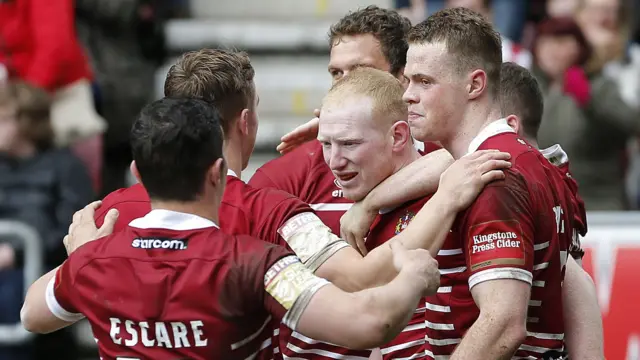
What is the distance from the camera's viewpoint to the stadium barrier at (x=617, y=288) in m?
6.88

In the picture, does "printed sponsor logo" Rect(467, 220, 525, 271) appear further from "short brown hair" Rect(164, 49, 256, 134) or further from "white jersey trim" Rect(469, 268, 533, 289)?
"short brown hair" Rect(164, 49, 256, 134)

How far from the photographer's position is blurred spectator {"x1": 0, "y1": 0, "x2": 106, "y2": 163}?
338 inches

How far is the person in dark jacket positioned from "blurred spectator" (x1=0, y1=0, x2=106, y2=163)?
0.14 m

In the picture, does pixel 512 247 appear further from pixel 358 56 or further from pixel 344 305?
pixel 358 56

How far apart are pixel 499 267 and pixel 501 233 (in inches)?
4.5

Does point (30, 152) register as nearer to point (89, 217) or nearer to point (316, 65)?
point (316, 65)

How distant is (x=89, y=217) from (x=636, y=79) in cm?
627

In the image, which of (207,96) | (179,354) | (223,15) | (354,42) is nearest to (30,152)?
(223,15)

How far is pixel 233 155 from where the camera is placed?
4.27m

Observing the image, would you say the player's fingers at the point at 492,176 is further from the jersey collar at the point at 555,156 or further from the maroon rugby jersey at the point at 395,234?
the jersey collar at the point at 555,156

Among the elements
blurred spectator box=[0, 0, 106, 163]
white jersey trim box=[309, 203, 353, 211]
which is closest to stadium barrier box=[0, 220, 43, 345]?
blurred spectator box=[0, 0, 106, 163]

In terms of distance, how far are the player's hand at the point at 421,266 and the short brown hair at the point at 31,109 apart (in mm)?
5376

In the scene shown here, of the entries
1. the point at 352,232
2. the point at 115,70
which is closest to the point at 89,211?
the point at 352,232

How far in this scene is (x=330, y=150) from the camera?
4.34m
